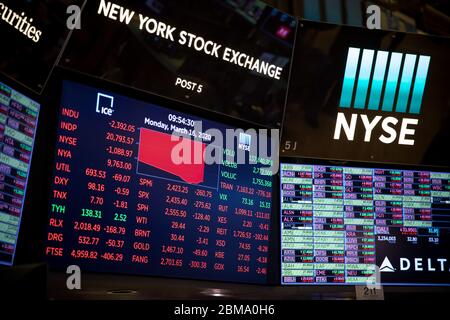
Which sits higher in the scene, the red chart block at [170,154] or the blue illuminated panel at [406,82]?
the blue illuminated panel at [406,82]

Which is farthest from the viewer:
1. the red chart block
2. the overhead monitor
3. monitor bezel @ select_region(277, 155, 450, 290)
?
the overhead monitor

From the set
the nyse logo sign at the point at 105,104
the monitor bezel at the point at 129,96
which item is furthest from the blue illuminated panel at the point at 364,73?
the nyse logo sign at the point at 105,104

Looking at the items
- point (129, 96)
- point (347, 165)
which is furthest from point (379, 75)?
point (129, 96)

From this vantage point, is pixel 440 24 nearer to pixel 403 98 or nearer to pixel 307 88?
pixel 403 98

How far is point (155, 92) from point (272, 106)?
3.20 feet

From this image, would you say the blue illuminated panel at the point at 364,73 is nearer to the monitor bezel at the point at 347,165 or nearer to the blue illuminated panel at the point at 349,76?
the blue illuminated panel at the point at 349,76

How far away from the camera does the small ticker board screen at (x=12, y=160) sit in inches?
125

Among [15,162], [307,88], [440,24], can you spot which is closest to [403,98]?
[307,88]

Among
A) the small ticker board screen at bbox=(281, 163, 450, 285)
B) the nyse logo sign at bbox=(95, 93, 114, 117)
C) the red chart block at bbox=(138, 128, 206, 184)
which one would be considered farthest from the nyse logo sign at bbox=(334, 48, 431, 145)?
the nyse logo sign at bbox=(95, 93, 114, 117)

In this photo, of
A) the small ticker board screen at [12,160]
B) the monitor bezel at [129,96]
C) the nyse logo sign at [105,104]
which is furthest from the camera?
the nyse logo sign at [105,104]

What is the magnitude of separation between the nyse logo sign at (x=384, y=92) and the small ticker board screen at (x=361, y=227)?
1.02 ft

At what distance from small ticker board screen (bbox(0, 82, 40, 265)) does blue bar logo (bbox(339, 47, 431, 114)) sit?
2.41 metres

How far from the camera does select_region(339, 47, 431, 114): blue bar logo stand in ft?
15.7

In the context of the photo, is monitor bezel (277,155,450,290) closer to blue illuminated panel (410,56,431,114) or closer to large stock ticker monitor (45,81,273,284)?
large stock ticker monitor (45,81,273,284)
